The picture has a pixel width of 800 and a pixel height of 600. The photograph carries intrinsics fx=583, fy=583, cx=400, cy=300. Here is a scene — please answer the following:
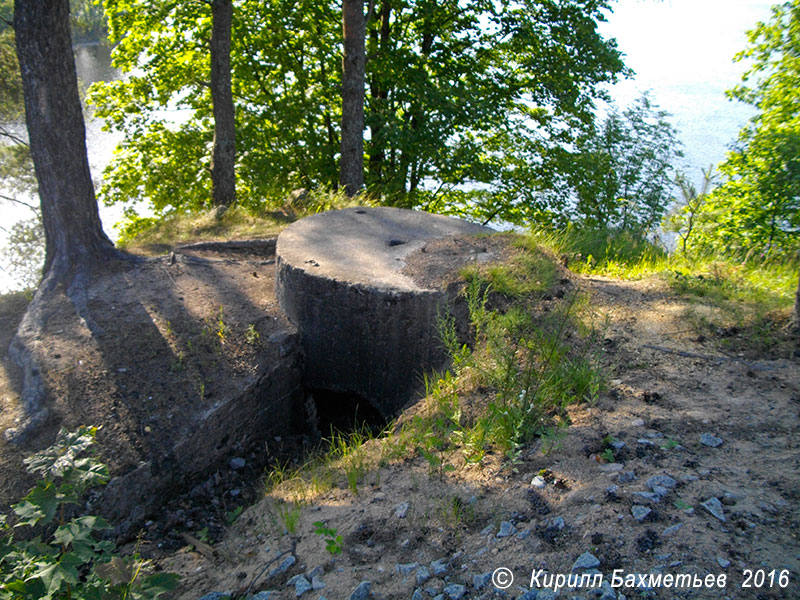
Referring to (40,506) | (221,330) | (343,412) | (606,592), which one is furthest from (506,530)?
(221,330)

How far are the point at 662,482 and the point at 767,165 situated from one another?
21.2 ft

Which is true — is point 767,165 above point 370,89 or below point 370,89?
below

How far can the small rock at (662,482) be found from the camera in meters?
2.73

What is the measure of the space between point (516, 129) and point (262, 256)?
23.1 feet

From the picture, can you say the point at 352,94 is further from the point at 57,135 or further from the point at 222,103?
the point at 57,135

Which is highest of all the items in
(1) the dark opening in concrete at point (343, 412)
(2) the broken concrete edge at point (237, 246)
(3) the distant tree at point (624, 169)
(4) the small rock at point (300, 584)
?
(3) the distant tree at point (624, 169)

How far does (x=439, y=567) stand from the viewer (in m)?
2.53

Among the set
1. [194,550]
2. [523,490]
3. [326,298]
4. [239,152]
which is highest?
[239,152]

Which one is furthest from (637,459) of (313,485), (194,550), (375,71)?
(375,71)

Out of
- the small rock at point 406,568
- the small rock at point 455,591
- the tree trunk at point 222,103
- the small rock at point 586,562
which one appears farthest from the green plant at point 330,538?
the tree trunk at point 222,103

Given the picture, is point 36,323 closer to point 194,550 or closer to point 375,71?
point 194,550

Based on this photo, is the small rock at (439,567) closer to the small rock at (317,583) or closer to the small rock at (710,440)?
the small rock at (317,583)

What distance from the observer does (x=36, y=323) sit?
16.3ft

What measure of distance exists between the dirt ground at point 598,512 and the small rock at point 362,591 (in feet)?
0.14
